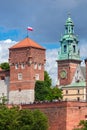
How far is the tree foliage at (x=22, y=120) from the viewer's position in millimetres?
87000

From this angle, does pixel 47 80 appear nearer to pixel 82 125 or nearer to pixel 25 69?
pixel 25 69

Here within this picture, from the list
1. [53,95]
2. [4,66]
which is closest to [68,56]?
[4,66]

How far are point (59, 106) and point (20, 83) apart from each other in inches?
707

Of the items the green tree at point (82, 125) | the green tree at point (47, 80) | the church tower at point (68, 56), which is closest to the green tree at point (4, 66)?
the green tree at point (47, 80)

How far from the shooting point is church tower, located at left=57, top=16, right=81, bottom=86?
497 feet

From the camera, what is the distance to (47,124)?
9044cm

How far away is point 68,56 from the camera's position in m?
152

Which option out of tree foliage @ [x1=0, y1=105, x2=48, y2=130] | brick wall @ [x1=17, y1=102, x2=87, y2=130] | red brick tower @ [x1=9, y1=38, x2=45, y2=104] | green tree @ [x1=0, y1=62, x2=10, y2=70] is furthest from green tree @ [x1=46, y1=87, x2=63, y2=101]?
tree foliage @ [x1=0, y1=105, x2=48, y2=130]

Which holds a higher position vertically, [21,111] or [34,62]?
[34,62]

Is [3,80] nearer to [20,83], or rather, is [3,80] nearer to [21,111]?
[20,83]

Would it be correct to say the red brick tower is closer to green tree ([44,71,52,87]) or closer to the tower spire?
green tree ([44,71,52,87])

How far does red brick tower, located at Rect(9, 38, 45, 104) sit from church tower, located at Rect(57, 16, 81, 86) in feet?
129

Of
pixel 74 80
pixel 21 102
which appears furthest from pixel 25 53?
pixel 74 80

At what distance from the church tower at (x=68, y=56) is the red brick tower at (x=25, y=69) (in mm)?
39352
